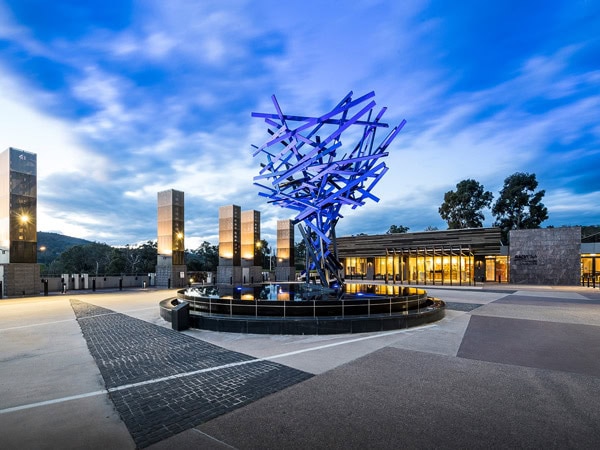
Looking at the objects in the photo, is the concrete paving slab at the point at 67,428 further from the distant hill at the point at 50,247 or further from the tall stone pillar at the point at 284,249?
the distant hill at the point at 50,247

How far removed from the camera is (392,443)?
3.57m

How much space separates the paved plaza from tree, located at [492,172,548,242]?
160 feet

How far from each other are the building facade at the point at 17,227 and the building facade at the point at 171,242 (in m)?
9.52

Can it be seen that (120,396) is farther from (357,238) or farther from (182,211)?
(357,238)

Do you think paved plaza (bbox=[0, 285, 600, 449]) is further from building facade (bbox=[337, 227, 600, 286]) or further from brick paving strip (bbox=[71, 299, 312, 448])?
building facade (bbox=[337, 227, 600, 286])

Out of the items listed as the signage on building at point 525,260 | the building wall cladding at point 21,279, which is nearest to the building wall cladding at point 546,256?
the signage on building at point 525,260

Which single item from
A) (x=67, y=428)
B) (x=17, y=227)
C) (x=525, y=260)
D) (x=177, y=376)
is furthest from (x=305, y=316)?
(x=525, y=260)

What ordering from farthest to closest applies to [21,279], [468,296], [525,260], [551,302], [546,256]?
[525,260] → [546,256] → [21,279] → [468,296] → [551,302]

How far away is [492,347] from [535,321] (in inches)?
213

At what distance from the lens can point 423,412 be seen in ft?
14.3

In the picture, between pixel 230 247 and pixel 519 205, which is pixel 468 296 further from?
pixel 519 205

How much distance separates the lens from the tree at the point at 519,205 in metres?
49.0

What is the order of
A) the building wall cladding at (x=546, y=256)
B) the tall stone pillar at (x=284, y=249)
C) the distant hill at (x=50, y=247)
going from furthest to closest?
the distant hill at (x=50, y=247)
the tall stone pillar at (x=284, y=249)
the building wall cladding at (x=546, y=256)

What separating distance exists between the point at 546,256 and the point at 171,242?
3813 cm
